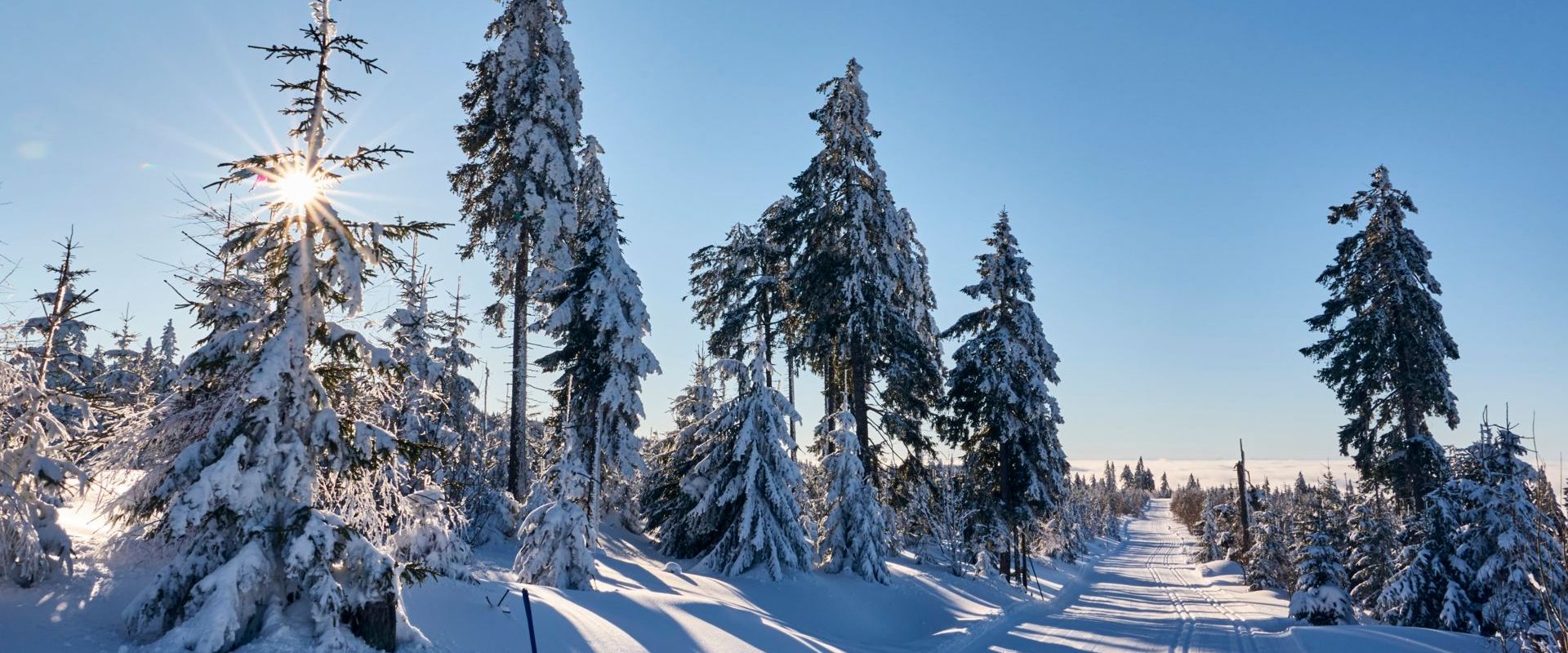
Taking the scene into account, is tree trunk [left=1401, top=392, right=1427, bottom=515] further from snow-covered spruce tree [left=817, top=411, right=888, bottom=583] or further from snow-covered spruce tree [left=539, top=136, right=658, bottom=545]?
snow-covered spruce tree [left=539, top=136, right=658, bottom=545]

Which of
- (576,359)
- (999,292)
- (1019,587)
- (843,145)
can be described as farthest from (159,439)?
(1019,587)

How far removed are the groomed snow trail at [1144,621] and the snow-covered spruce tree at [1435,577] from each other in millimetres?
3364

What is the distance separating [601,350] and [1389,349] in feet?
76.1

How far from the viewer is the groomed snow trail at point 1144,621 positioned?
17766 mm

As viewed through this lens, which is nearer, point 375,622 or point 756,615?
point 375,622

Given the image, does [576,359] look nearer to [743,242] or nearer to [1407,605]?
[743,242]

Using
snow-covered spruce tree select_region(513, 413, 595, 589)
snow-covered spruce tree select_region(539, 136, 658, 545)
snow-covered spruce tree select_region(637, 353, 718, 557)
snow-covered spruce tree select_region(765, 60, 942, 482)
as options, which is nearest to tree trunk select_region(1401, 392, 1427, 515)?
→ snow-covered spruce tree select_region(765, 60, 942, 482)

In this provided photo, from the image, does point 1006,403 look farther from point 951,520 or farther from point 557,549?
point 557,549

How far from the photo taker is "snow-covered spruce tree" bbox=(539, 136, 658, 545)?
857 inches

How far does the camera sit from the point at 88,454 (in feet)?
33.3

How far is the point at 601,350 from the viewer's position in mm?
21891

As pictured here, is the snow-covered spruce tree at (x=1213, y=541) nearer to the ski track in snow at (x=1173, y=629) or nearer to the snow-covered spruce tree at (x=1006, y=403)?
the ski track in snow at (x=1173, y=629)

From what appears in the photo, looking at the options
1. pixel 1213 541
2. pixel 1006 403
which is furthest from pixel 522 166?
pixel 1213 541

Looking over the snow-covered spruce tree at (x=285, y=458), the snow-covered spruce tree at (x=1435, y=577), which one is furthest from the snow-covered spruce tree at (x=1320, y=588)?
the snow-covered spruce tree at (x=285, y=458)
